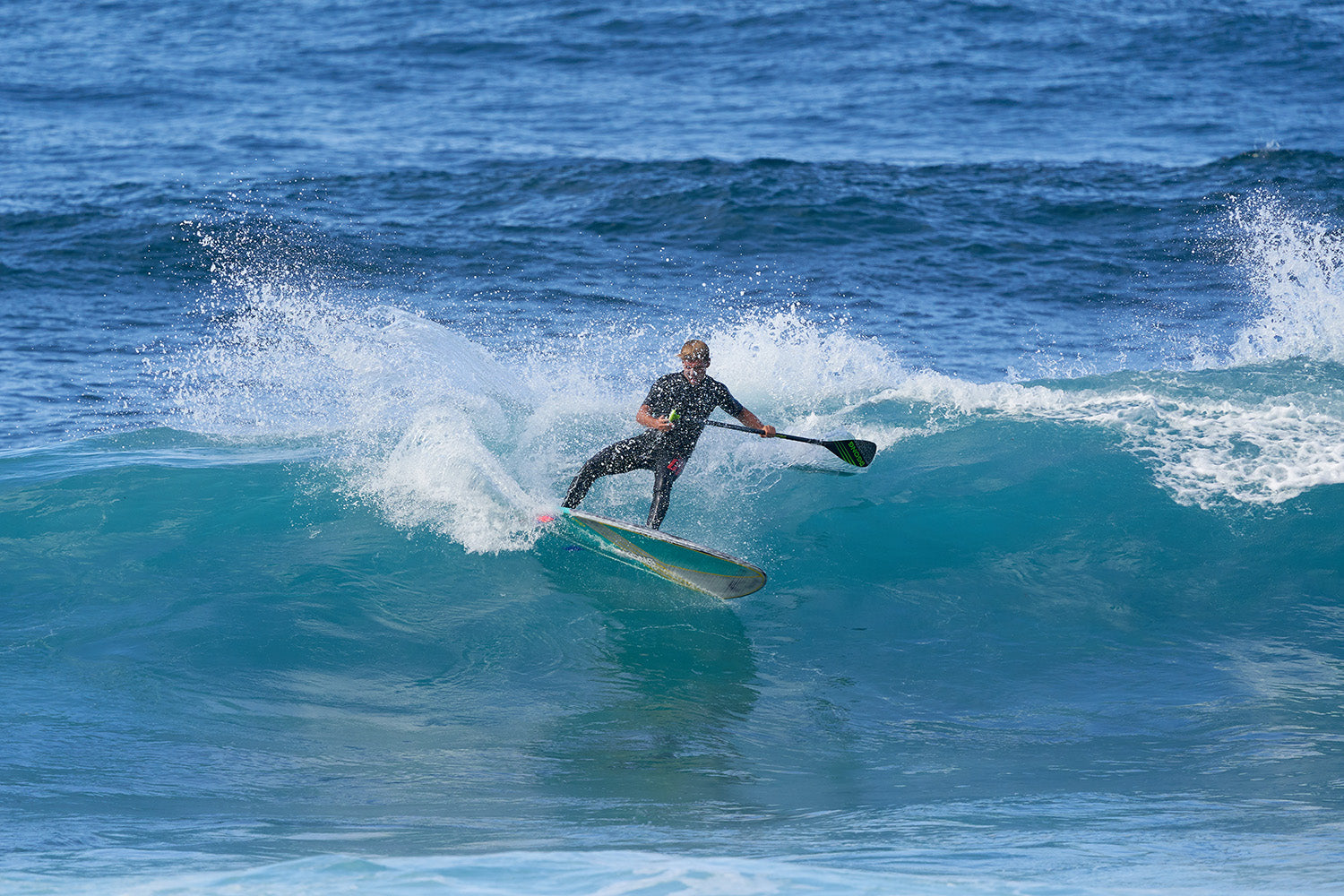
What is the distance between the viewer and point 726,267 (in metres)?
18.3

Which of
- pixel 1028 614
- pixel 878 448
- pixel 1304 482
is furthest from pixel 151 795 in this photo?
pixel 1304 482

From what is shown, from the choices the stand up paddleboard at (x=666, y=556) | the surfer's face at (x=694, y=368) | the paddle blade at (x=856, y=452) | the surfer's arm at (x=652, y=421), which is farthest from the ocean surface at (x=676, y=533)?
the surfer's face at (x=694, y=368)

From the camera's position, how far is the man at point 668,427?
8141 millimetres

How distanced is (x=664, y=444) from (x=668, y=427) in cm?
30

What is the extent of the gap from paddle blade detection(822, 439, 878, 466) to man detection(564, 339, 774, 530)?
41.4 inches

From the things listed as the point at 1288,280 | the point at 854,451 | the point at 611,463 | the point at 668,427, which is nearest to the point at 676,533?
the point at 611,463

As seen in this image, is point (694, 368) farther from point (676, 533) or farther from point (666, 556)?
point (676, 533)

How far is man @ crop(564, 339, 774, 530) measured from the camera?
320 inches

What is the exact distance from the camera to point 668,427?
8078mm

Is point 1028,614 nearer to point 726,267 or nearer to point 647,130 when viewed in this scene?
point 726,267

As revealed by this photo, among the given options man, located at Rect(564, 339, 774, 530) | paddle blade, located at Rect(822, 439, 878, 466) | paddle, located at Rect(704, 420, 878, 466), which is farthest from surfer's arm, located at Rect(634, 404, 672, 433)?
paddle blade, located at Rect(822, 439, 878, 466)

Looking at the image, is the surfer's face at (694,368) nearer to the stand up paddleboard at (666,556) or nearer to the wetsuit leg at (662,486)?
the wetsuit leg at (662,486)

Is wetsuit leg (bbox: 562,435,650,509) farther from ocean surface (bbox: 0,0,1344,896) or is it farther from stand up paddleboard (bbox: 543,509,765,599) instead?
ocean surface (bbox: 0,0,1344,896)

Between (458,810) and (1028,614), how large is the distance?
4548 millimetres
